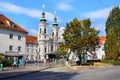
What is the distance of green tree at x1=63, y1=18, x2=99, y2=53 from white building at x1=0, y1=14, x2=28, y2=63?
12274 millimetres

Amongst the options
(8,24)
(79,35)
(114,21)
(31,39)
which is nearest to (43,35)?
(31,39)

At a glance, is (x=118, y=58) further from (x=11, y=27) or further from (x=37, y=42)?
(x=37, y=42)

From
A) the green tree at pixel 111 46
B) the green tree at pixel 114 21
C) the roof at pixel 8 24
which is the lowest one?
the green tree at pixel 111 46

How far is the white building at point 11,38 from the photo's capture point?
65.1m

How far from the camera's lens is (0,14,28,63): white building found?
213 ft

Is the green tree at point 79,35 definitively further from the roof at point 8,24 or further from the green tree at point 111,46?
the green tree at point 111,46

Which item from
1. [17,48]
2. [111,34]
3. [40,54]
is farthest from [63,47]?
[40,54]

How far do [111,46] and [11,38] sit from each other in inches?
1021

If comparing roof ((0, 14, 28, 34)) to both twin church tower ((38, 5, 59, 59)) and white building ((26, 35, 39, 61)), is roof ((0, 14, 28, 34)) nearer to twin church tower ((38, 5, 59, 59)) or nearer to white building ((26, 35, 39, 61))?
white building ((26, 35, 39, 61))

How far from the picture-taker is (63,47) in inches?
2482

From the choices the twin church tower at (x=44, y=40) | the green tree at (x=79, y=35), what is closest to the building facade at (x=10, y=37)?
the green tree at (x=79, y=35)

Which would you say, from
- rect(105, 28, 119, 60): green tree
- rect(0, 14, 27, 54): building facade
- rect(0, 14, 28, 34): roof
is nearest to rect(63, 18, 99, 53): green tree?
rect(0, 14, 27, 54): building facade

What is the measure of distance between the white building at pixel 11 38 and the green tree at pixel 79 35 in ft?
40.3

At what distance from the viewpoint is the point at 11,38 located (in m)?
67.6
